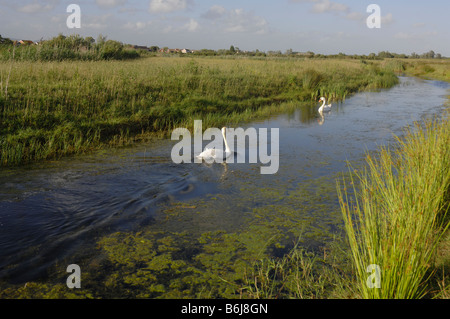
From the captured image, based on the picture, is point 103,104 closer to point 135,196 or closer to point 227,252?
point 135,196

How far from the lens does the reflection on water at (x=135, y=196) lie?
5.19 metres

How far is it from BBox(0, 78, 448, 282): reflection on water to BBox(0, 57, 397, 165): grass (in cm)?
88

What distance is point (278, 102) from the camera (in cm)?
1945

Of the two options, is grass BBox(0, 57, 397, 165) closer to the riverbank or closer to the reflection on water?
the reflection on water

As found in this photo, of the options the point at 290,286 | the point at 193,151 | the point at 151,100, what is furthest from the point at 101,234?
the point at 151,100

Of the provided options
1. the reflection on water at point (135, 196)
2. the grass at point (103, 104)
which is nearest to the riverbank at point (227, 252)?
the reflection on water at point (135, 196)

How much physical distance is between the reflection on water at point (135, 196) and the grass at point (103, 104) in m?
0.88

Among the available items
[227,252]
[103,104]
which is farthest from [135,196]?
[103,104]

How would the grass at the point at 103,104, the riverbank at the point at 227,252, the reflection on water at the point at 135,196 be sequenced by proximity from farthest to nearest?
the grass at the point at 103,104 < the reflection on water at the point at 135,196 < the riverbank at the point at 227,252

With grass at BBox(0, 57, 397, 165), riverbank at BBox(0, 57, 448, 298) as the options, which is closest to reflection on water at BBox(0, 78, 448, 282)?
riverbank at BBox(0, 57, 448, 298)

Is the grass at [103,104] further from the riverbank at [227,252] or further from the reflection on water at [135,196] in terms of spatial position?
the riverbank at [227,252]

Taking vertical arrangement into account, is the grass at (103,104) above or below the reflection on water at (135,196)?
above

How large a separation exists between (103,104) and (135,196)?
5.73m

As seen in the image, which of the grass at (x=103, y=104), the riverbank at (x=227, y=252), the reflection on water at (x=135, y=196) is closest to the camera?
the riverbank at (x=227, y=252)
